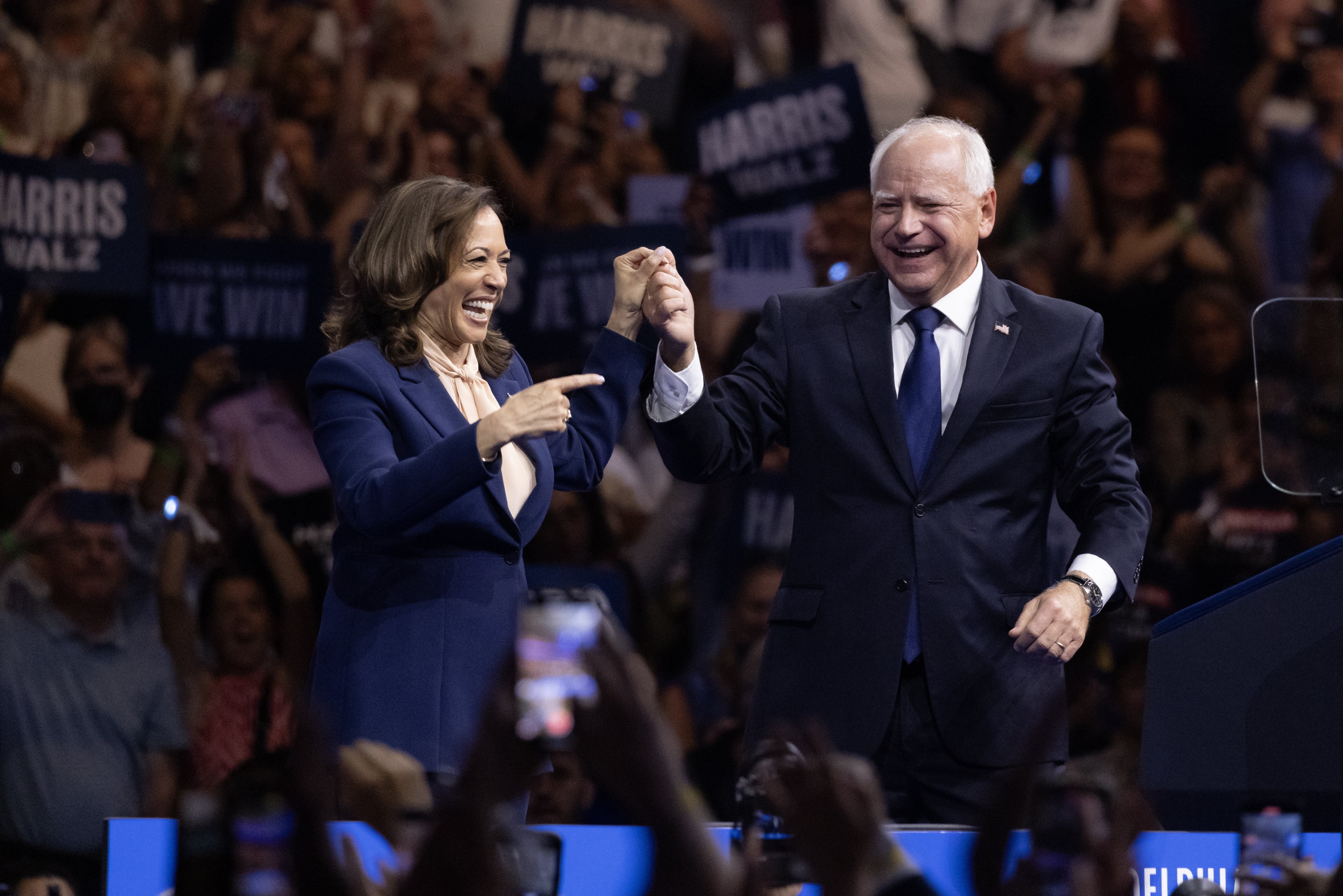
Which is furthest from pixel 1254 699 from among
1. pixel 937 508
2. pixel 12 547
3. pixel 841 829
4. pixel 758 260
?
pixel 12 547

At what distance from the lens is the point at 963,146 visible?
2.51m

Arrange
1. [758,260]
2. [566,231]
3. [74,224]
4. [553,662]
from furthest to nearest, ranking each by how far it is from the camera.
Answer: [758,260] → [566,231] → [74,224] → [553,662]

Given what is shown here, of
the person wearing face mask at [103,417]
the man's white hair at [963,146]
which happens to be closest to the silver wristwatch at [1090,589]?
the man's white hair at [963,146]

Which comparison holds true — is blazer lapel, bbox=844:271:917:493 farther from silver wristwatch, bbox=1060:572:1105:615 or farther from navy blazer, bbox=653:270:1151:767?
silver wristwatch, bbox=1060:572:1105:615

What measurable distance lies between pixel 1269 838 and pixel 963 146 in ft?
4.45

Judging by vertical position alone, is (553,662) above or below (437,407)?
below

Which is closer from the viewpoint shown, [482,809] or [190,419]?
[482,809]

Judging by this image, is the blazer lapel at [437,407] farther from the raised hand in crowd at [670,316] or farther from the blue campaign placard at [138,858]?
the blue campaign placard at [138,858]

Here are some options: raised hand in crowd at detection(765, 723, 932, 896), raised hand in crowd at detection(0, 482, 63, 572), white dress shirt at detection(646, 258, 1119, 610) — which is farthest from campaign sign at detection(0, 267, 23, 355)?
raised hand in crowd at detection(765, 723, 932, 896)

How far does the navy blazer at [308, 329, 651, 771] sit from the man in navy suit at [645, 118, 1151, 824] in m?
0.32

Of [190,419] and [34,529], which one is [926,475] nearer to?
[34,529]

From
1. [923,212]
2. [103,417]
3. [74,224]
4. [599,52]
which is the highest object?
[599,52]

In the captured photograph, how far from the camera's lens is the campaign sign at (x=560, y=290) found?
4.93 m

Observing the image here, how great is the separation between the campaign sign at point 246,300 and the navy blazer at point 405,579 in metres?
2.57
